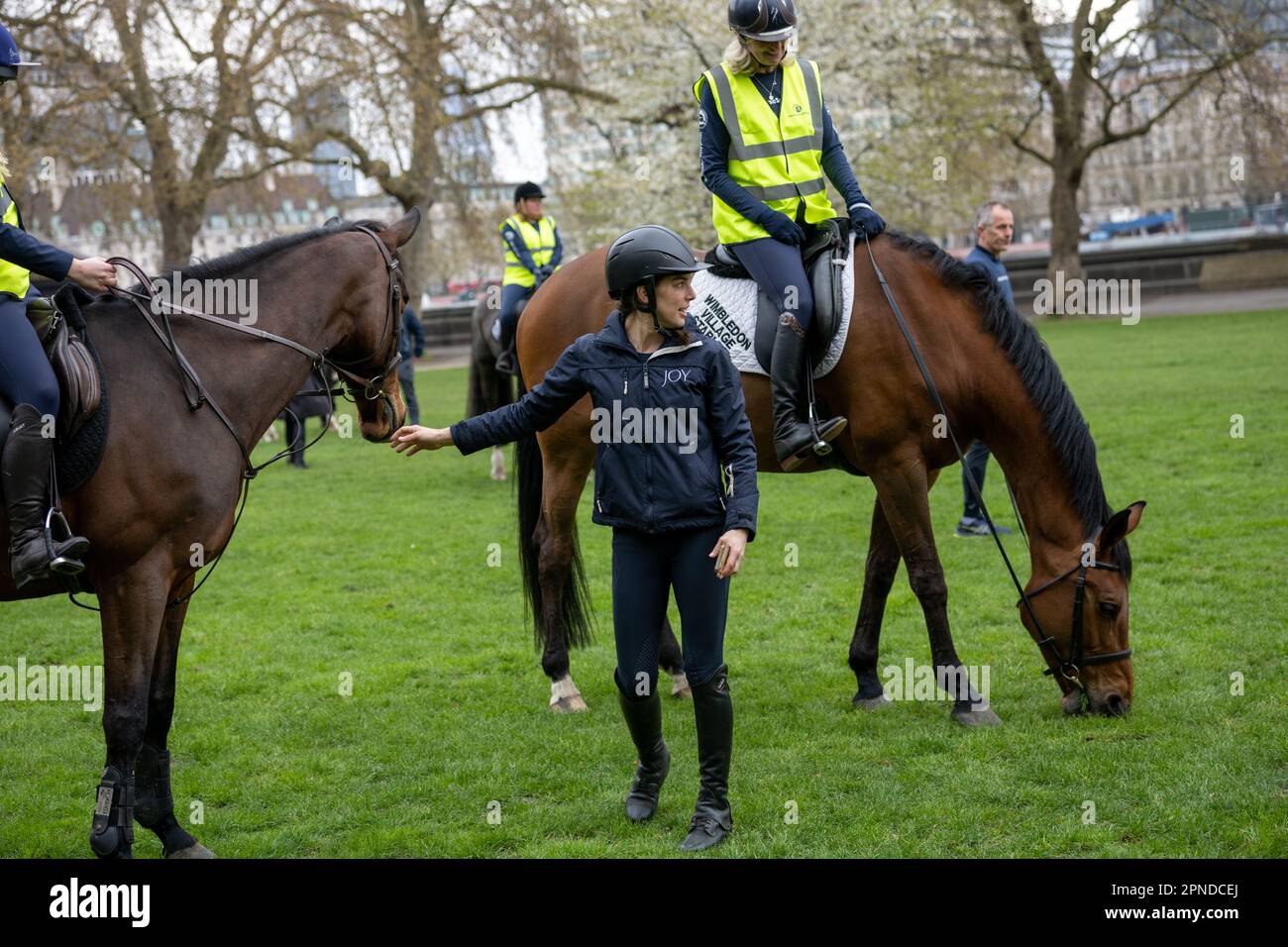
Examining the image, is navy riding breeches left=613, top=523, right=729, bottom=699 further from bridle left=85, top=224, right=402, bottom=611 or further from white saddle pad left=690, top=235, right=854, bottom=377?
white saddle pad left=690, top=235, right=854, bottom=377

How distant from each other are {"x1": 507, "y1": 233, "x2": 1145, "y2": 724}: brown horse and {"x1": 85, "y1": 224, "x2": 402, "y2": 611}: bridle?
1641 millimetres

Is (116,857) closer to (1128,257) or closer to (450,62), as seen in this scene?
(450,62)

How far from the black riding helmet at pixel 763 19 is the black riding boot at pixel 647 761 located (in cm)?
317

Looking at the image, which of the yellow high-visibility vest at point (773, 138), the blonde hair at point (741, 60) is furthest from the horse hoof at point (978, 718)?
the blonde hair at point (741, 60)

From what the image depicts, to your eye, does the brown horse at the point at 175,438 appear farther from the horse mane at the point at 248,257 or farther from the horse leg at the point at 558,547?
the horse leg at the point at 558,547

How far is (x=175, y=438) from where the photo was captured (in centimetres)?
480

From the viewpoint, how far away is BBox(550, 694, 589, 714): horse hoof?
6.80 meters

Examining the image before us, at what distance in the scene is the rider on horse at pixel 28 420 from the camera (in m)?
4.43

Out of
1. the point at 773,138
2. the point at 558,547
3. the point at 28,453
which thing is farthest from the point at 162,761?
the point at 773,138

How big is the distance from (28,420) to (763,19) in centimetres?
370

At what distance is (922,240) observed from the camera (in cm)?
672

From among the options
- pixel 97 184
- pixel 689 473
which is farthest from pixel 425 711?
pixel 97 184

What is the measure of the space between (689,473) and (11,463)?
7.67 feet

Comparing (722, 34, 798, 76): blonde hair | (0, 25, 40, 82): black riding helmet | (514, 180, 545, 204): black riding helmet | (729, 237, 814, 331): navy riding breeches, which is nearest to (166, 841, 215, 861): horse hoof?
(0, 25, 40, 82): black riding helmet
